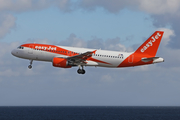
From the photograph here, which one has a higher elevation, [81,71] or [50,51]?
[50,51]

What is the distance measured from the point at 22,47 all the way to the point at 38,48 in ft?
12.7

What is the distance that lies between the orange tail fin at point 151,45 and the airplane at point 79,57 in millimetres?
418

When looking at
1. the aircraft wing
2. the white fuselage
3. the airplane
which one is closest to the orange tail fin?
the airplane

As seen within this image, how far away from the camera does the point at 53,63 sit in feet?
174

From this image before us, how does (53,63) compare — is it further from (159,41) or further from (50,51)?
(159,41)

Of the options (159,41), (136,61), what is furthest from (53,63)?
(159,41)

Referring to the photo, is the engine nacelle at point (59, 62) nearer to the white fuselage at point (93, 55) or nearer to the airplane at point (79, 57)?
the airplane at point (79, 57)

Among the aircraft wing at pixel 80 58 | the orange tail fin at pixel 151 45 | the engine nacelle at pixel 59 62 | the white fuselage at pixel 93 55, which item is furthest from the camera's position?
the orange tail fin at pixel 151 45

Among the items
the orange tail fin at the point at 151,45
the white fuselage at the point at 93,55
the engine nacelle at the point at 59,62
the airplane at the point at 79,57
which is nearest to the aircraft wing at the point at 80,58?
the airplane at the point at 79,57

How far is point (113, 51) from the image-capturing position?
5588cm

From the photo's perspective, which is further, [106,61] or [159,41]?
[159,41]

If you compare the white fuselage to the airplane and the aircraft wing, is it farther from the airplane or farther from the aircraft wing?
the aircraft wing

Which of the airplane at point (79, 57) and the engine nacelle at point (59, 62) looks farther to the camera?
the airplane at point (79, 57)

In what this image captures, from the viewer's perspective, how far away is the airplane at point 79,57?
53750mm
